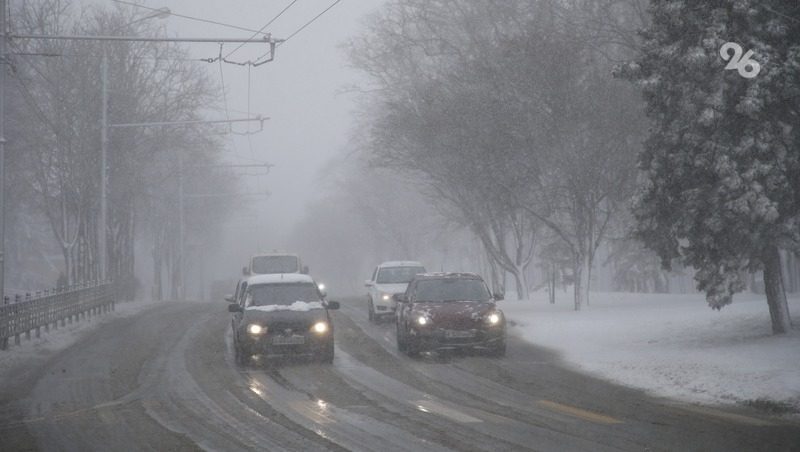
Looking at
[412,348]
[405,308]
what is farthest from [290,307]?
[405,308]

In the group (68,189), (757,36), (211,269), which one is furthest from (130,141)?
(211,269)

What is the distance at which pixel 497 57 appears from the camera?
101 ft

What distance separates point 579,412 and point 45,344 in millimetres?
16608

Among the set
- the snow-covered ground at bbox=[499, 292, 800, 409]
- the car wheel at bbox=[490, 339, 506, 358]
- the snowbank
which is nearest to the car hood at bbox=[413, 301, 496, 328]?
the car wheel at bbox=[490, 339, 506, 358]

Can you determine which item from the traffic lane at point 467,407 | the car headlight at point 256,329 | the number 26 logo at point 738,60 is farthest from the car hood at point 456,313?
the number 26 logo at point 738,60

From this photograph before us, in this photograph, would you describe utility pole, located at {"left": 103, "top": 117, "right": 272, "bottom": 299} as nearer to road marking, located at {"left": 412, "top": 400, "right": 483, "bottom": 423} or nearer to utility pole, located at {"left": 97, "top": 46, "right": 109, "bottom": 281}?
utility pole, located at {"left": 97, "top": 46, "right": 109, "bottom": 281}

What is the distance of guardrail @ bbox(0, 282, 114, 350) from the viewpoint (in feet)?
76.2

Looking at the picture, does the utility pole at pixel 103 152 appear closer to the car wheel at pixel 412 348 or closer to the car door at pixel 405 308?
the car door at pixel 405 308

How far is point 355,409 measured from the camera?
506 inches

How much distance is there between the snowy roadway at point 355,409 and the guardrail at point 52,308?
3.24 metres

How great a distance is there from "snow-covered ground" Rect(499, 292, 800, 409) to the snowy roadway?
82 cm

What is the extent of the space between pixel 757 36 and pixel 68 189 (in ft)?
109

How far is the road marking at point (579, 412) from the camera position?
11.6 meters

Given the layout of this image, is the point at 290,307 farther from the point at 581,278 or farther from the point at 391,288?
the point at 581,278
